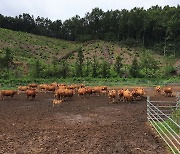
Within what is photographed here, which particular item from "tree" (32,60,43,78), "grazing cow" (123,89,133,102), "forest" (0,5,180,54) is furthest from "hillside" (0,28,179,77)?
"grazing cow" (123,89,133,102)

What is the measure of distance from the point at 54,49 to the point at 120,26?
20.1 m

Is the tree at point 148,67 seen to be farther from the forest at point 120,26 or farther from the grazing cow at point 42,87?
the grazing cow at point 42,87

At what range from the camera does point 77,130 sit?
1572 cm

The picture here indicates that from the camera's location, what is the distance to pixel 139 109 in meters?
21.7

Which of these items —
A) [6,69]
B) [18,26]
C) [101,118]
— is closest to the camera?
[101,118]

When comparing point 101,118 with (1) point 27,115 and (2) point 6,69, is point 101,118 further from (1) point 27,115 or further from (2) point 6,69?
(2) point 6,69

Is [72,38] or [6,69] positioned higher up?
[72,38]

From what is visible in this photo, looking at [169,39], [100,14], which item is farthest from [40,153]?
[100,14]

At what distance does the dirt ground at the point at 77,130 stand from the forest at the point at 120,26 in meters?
58.8

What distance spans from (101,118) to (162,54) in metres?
61.8

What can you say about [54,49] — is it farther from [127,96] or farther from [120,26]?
[127,96]

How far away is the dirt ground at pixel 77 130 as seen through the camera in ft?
41.9

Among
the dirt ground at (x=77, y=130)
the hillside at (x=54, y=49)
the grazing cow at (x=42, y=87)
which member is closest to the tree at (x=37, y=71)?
the hillside at (x=54, y=49)

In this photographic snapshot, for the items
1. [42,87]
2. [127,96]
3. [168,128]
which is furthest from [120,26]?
[168,128]
